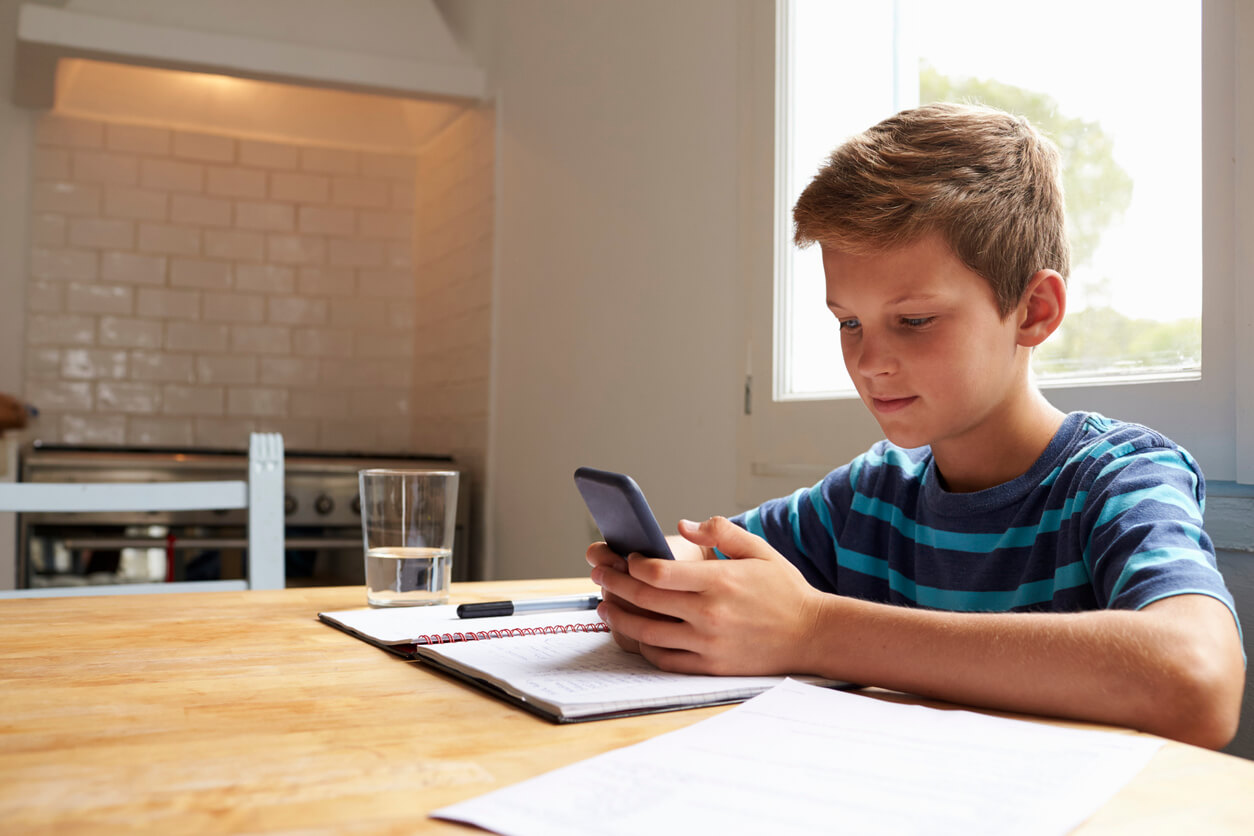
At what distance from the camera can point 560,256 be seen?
255 centimetres

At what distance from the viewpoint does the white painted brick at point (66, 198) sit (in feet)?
10.2

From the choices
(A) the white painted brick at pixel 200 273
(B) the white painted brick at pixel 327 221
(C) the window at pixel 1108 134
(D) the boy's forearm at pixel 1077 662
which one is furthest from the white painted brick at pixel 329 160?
(D) the boy's forearm at pixel 1077 662

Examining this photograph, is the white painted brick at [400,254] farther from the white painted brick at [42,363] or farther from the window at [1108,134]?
the window at [1108,134]

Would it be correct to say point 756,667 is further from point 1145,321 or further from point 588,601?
point 1145,321

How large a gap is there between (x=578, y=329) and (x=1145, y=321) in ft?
4.78

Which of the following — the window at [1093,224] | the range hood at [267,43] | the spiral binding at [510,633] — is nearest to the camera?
the spiral binding at [510,633]

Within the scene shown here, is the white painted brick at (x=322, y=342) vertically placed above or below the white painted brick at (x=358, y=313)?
below

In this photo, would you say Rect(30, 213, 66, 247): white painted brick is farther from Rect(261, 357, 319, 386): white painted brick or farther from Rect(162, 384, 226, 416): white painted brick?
Rect(261, 357, 319, 386): white painted brick

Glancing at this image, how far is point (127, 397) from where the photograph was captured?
322 centimetres

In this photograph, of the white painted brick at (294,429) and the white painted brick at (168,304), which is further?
the white painted brick at (294,429)

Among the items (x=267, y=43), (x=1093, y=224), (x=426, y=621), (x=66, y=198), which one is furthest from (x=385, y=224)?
(x=426, y=621)

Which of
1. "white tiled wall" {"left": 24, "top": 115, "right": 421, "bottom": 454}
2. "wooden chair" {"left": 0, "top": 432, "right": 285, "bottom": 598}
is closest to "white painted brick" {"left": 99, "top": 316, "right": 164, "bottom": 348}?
"white tiled wall" {"left": 24, "top": 115, "right": 421, "bottom": 454}

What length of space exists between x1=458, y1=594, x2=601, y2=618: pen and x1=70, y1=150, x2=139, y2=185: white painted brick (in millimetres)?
2849

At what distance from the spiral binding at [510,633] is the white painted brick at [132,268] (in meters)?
2.89
